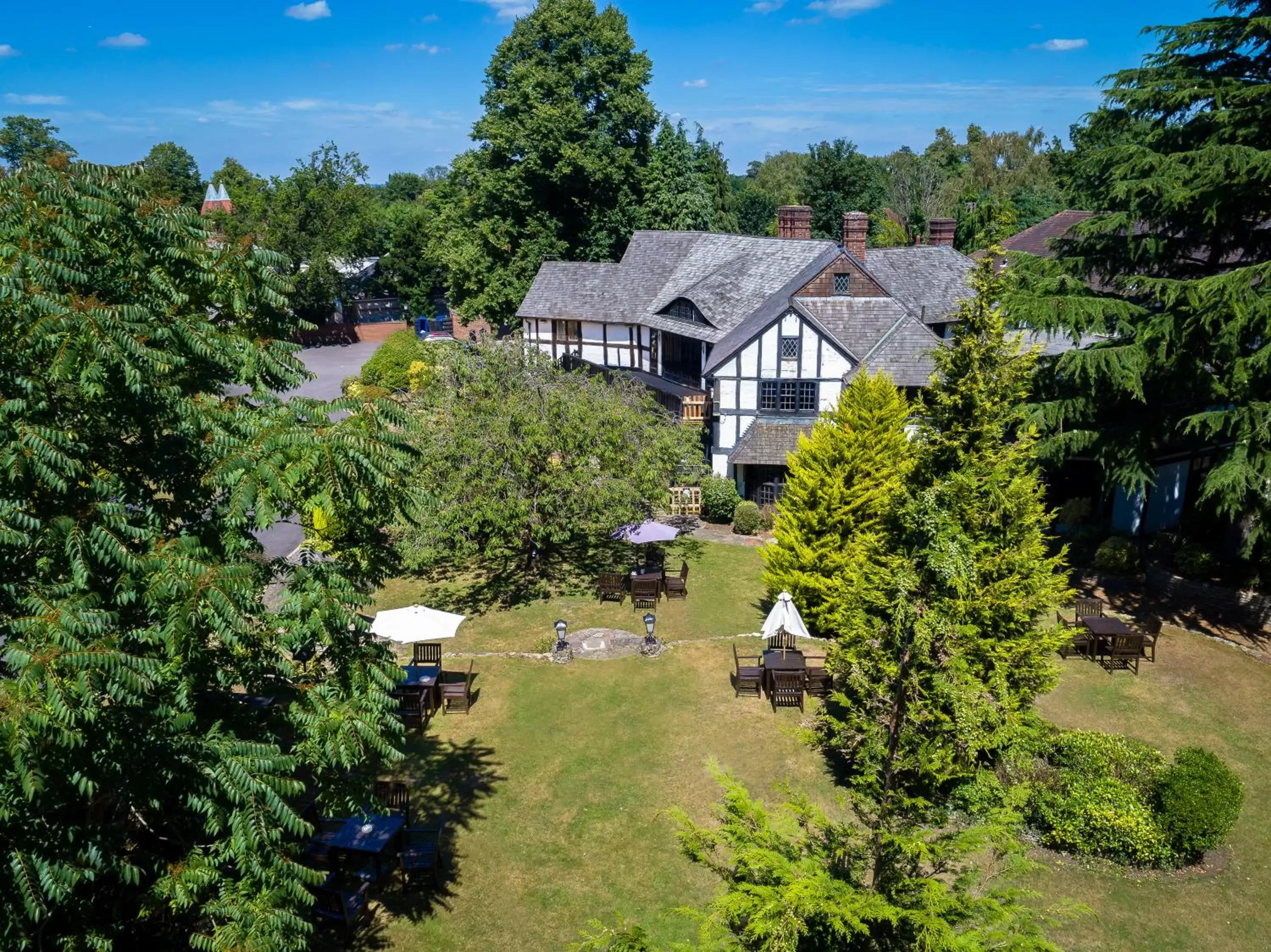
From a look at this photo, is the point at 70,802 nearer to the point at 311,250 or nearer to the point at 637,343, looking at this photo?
the point at 637,343

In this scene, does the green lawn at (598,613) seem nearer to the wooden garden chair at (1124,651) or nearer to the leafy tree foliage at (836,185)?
the wooden garden chair at (1124,651)

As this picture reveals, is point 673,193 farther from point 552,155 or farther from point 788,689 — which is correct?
point 788,689

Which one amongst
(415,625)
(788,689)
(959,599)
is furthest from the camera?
(415,625)

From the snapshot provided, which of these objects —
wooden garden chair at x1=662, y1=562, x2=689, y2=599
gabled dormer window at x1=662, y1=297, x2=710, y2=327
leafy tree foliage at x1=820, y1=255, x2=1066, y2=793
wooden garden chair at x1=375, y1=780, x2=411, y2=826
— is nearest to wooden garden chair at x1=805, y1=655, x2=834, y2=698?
leafy tree foliage at x1=820, y1=255, x2=1066, y2=793

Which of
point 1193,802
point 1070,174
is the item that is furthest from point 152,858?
point 1070,174

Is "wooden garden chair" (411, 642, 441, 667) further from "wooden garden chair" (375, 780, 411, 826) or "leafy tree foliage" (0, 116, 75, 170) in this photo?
"leafy tree foliage" (0, 116, 75, 170)

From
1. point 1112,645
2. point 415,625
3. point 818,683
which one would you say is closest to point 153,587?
point 415,625
